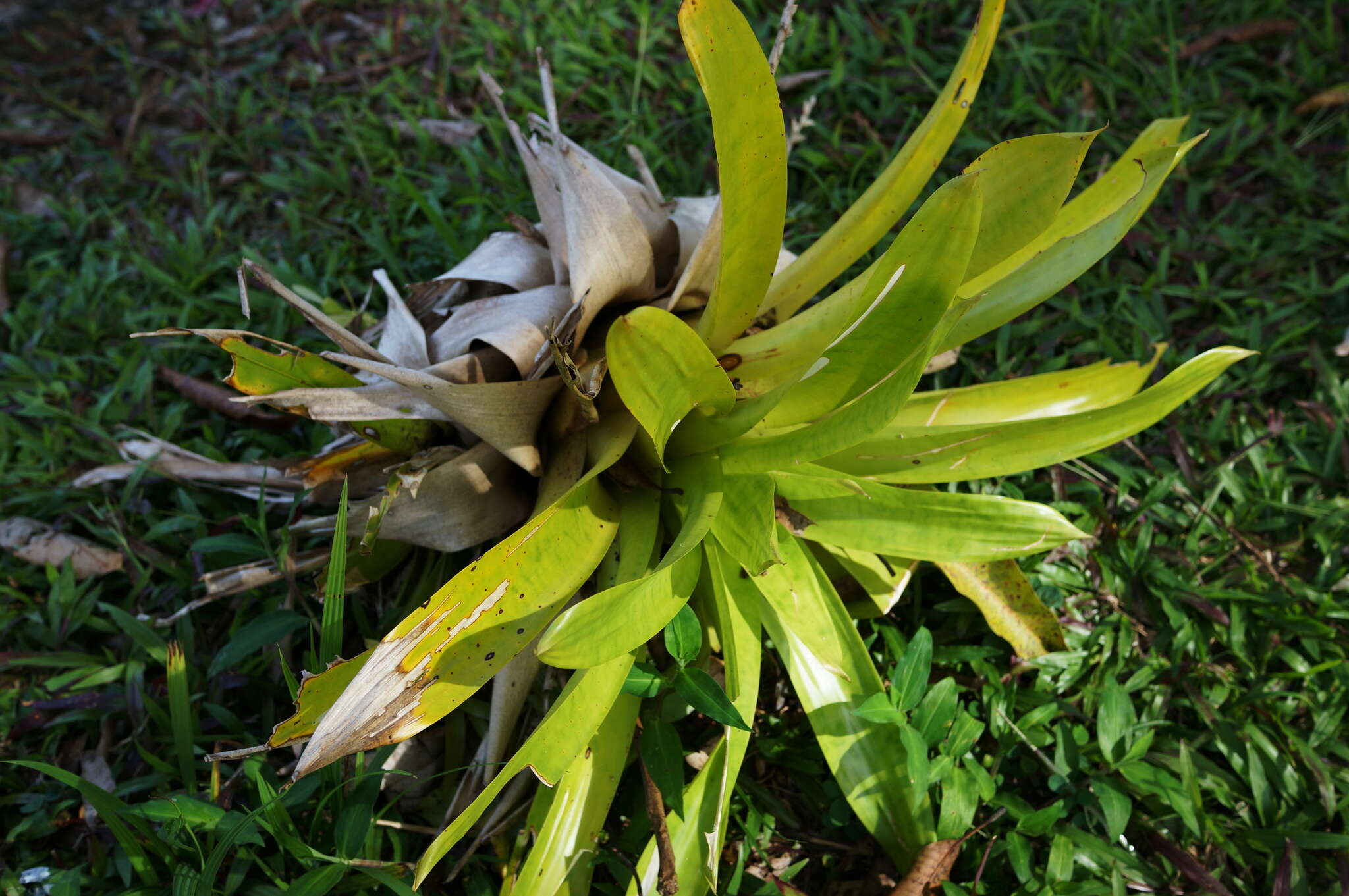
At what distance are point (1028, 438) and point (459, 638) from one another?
0.81m

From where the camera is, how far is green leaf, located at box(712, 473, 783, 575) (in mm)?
1061

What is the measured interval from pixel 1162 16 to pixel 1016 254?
61.8 inches

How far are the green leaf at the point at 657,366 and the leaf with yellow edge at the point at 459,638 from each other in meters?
0.13

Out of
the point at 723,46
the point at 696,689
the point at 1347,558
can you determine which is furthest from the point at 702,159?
the point at 1347,558

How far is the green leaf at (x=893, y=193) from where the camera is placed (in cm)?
129

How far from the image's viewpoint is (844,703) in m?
1.30

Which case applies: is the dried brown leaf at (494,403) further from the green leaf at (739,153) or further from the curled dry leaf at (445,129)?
the curled dry leaf at (445,129)

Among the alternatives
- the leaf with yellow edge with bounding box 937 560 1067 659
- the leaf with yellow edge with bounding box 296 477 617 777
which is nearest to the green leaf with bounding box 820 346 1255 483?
the leaf with yellow edge with bounding box 937 560 1067 659

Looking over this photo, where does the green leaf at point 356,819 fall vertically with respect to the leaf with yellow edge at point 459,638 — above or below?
below

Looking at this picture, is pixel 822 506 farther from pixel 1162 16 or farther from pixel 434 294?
pixel 1162 16

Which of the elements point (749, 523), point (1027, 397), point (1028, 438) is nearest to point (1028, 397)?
point (1027, 397)

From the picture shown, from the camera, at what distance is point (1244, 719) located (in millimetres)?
1470

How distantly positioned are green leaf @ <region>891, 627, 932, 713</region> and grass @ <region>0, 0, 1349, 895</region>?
0.08m

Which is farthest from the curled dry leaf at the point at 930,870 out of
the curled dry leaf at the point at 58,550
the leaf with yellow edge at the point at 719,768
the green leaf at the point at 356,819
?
the curled dry leaf at the point at 58,550
